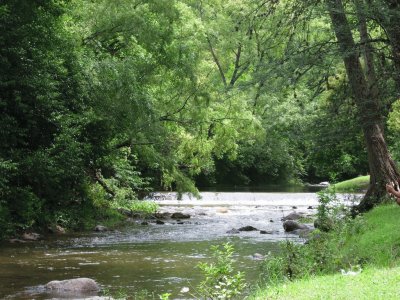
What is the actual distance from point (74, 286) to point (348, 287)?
17.3 ft

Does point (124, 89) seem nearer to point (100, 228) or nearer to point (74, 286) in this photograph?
point (100, 228)

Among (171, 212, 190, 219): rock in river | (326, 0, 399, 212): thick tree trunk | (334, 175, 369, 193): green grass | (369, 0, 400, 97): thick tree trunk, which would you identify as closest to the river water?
(171, 212, 190, 219): rock in river

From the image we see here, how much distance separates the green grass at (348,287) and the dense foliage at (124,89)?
5104mm

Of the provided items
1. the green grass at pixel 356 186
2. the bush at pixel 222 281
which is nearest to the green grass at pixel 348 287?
the bush at pixel 222 281

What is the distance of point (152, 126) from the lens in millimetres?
19969

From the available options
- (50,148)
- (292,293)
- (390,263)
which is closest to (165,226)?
(50,148)

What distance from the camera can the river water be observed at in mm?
11203

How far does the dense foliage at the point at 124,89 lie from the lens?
14.2m

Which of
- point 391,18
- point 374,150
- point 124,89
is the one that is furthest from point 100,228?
point 391,18

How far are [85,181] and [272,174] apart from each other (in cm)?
3313

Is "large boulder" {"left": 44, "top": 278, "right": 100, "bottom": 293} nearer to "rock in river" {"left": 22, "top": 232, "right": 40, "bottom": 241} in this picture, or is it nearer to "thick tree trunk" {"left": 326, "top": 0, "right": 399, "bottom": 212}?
"rock in river" {"left": 22, "top": 232, "right": 40, "bottom": 241}

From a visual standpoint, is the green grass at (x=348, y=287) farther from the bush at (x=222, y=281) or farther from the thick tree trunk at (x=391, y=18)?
the thick tree trunk at (x=391, y=18)

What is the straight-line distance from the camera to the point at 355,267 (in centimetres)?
890

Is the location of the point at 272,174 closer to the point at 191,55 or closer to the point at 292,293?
the point at 191,55
